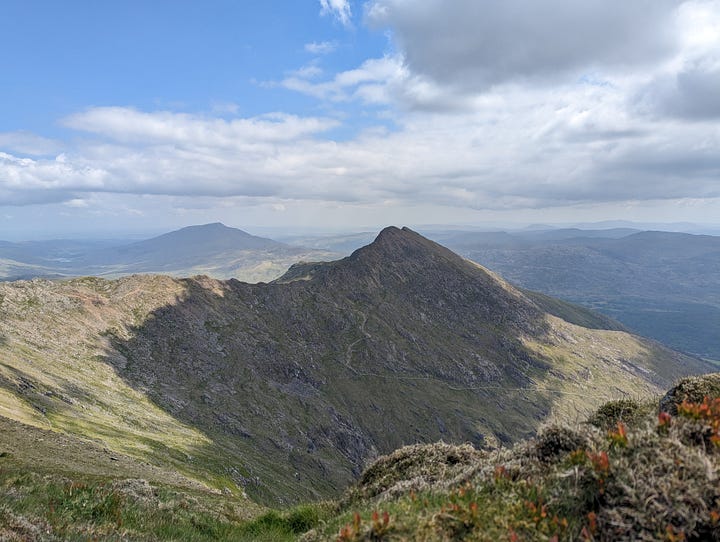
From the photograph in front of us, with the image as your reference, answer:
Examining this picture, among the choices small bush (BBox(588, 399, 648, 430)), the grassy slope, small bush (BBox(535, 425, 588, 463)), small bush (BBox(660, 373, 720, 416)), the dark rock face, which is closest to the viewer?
the grassy slope

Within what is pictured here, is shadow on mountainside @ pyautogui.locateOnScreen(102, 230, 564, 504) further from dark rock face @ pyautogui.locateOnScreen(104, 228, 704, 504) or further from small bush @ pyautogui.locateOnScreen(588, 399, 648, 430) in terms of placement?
small bush @ pyautogui.locateOnScreen(588, 399, 648, 430)

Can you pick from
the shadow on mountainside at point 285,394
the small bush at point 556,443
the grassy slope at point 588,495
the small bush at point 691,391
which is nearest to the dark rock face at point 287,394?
the shadow on mountainside at point 285,394

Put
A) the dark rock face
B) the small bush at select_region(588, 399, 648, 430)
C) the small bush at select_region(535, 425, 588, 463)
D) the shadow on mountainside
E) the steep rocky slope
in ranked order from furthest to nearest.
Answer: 1. the dark rock face
2. the shadow on mountainside
3. the steep rocky slope
4. the small bush at select_region(588, 399, 648, 430)
5. the small bush at select_region(535, 425, 588, 463)

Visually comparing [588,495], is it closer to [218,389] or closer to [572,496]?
[572,496]

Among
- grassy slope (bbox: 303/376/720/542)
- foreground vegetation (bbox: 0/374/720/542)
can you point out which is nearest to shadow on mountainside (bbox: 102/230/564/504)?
foreground vegetation (bbox: 0/374/720/542)

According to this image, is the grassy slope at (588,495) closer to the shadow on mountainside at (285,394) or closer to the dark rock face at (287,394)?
the dark rock face at (287,394)

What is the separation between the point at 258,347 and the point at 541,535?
6468 inches

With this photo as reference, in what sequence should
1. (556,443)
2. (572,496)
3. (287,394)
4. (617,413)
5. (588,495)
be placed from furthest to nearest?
(287,394), (617,413), (556,443), (572,496), (588,495)

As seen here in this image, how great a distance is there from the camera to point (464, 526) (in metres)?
7.66

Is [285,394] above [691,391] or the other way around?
the other way around

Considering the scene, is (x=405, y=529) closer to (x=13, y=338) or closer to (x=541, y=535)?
(x=541, y=535)

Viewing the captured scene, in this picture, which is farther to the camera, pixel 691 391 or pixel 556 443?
pixel 691 391

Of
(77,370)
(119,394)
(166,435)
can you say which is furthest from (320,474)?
(77,370)

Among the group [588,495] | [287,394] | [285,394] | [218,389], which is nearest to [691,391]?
[588,495]
